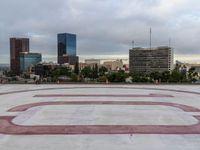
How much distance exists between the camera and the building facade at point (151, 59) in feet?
553

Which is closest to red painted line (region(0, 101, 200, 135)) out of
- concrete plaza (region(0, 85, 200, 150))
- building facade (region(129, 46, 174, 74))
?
concrete plaza (region(0, 85, 200, 150))

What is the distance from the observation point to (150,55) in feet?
566

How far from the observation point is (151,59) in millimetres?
169500

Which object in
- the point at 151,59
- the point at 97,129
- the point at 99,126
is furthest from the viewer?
the point at 151,59

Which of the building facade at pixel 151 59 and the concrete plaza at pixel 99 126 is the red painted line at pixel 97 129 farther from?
the building facade at pixel 151 59

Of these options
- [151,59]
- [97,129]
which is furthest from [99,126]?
[151,59]

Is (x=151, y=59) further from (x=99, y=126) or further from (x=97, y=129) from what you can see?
(x=97, y=129)

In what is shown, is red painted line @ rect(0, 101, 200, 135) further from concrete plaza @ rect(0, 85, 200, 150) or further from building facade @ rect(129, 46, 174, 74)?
building facade @ rect(129, 46, 174, 74)

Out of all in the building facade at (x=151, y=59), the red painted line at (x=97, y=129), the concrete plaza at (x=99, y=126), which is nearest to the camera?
the concrete plaza at (x=99, y=126)

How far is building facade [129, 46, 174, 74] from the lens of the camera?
6639 inches

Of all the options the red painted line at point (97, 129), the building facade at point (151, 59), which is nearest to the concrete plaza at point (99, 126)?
the red painted line at point (97, 129)

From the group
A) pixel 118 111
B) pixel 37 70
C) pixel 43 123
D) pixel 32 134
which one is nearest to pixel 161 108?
pixel 118 111

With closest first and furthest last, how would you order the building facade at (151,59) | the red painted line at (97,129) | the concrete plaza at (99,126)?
the concrete plaza at (99,126), the red painted line at (97,129), the building facade at (151,59)

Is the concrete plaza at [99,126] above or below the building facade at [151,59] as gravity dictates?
below
